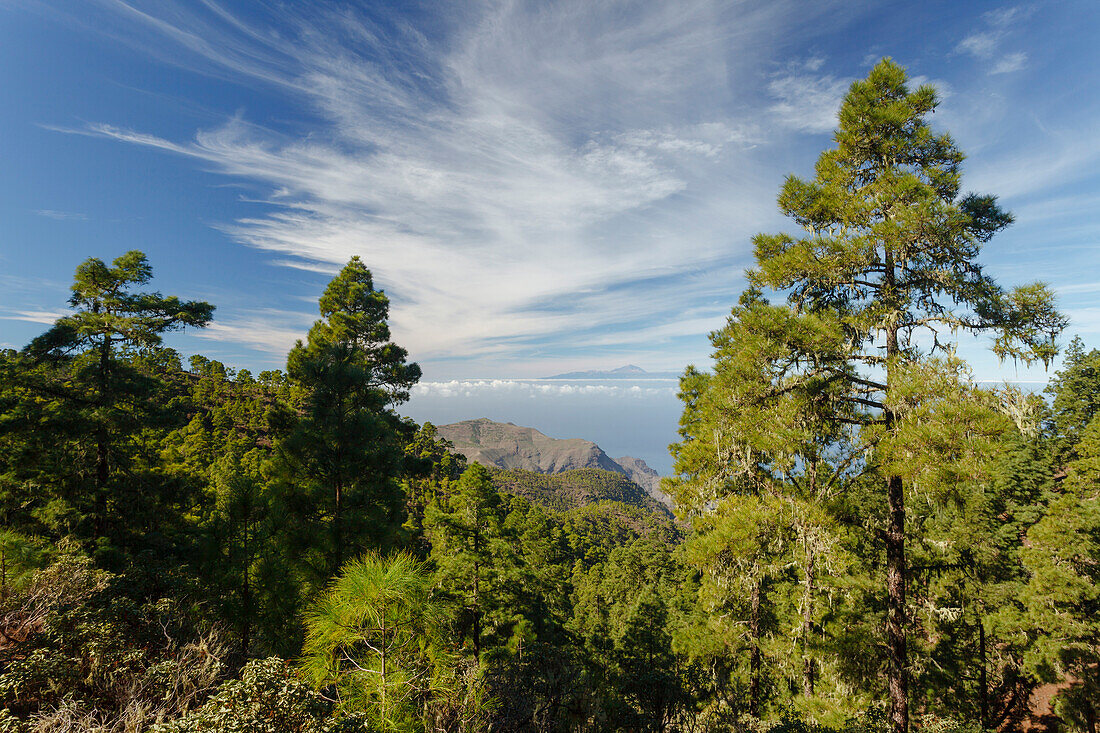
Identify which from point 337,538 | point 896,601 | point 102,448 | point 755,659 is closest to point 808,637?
point 755,659

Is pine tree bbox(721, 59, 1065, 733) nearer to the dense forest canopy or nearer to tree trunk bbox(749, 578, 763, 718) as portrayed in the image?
the dense forest canopy

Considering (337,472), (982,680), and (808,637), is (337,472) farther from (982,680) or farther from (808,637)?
(982,680)

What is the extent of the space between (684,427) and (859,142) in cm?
1162

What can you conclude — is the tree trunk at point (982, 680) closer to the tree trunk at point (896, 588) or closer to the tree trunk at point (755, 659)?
the tree trunk at point (755, 659)

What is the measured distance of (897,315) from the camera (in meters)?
5.93

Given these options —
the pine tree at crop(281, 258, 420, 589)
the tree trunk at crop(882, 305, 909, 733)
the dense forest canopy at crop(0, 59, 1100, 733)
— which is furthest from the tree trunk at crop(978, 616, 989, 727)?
the pine tree at crop(281, 258, 420, 589)

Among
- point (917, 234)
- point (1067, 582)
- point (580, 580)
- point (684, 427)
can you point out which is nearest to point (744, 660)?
point (684, 427)

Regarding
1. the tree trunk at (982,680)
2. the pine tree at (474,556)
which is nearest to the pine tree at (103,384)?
the pine tree at (474,556)

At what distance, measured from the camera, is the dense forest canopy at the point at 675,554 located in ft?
14.8

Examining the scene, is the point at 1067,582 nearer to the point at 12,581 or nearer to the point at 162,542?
the point at 12,581

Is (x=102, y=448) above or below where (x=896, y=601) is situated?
above

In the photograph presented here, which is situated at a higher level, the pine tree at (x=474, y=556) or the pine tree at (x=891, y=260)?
the pine tree at (x=891, y=260)

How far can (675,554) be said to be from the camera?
11945 mm

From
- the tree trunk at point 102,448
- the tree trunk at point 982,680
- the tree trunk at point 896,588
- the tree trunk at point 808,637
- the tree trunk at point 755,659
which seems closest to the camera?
the tree trunk at point 896,588
